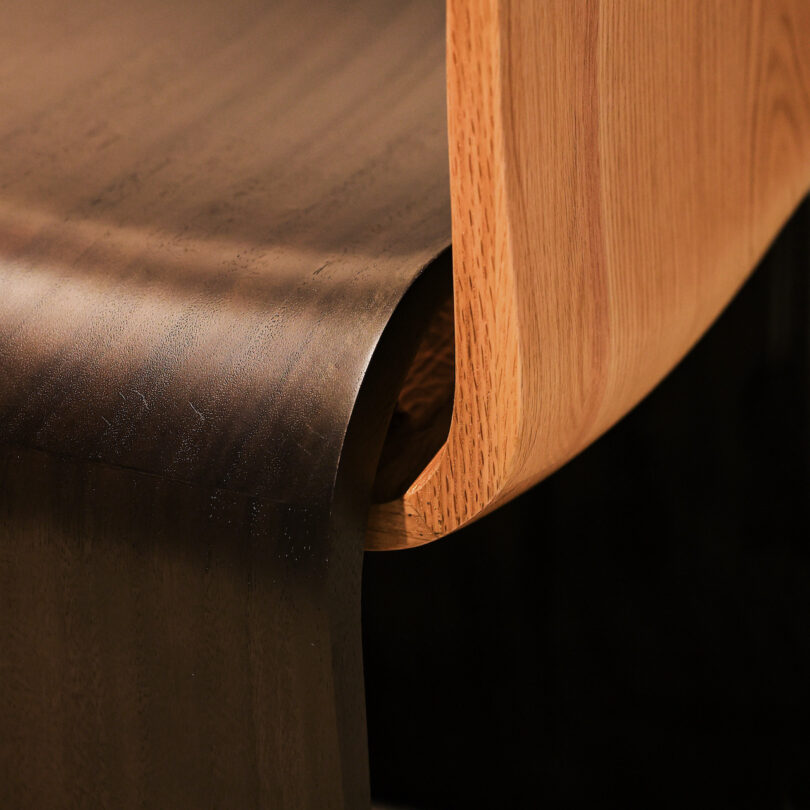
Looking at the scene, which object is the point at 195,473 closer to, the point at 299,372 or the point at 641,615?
the point at 299,372

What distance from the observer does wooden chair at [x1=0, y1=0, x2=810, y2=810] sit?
0.81 feet

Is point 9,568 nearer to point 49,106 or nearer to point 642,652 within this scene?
point 49,106

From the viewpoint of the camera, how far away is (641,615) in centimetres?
72

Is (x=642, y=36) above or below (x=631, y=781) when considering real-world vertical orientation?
above

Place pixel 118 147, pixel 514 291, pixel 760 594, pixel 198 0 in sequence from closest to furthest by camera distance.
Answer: pixel 514 291, pixel 118 147, pixel 198 0, pixel 760 594

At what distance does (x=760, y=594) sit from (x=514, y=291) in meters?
0.53

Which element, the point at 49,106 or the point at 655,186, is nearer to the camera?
the point at 655,186

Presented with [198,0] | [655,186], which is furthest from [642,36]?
[198,0]

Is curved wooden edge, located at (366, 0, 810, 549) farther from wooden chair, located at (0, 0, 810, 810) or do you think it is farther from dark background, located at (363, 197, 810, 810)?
dark background, located at (363, 197, 810, 810)

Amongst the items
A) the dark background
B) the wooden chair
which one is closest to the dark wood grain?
the wooden chair

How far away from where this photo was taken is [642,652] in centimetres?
72

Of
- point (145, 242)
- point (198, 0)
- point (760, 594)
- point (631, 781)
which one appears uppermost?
point (198, 0)

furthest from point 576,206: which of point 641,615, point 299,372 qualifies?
point 641,615

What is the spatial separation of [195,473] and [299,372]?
0.11 feet
